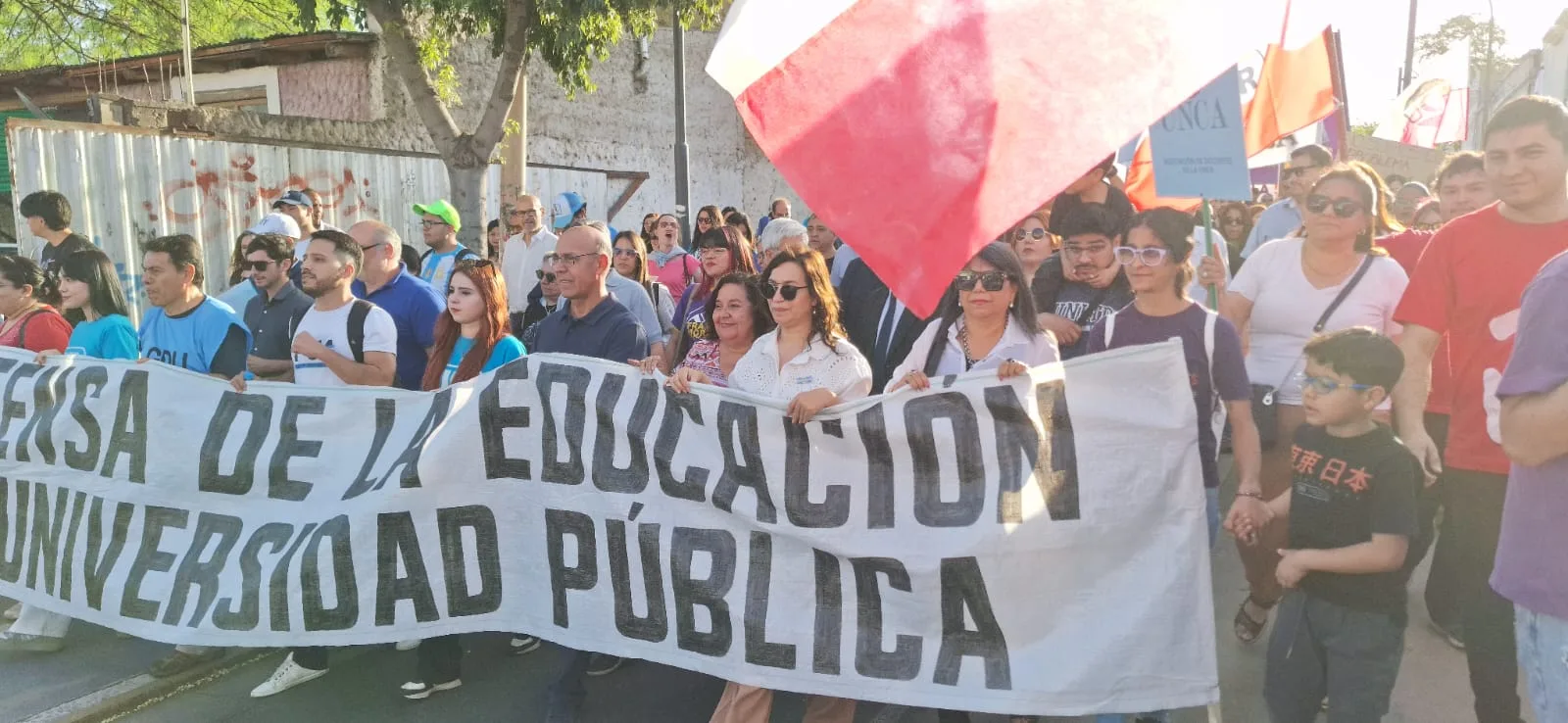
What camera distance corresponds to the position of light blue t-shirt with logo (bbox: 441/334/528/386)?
14.4 feet

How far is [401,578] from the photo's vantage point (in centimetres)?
373

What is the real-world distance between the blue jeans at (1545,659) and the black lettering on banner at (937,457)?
1327mm

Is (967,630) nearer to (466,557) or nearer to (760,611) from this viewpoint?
(760,611)

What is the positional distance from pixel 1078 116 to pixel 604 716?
2.63 meters

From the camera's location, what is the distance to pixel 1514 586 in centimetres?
228

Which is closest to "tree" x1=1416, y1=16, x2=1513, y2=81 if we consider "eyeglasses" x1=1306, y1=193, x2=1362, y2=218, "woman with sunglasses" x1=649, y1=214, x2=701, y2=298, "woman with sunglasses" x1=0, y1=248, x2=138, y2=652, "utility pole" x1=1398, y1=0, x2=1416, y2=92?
"utility pole" x1=1398, y1=0, x2=1416, y2=92

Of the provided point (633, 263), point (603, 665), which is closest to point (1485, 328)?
point (603, 665)

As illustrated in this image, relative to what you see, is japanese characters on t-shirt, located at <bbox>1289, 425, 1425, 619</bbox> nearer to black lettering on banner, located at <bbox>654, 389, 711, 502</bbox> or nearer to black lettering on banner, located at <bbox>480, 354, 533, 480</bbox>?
black lettering on banner, located at <bbox>654, 389, 711, 502</bbox>

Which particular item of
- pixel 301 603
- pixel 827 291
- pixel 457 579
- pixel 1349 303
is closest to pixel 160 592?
pixel 301 603

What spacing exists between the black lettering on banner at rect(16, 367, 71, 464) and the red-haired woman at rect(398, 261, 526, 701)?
1.49 meters

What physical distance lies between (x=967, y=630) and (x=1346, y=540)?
40.2 inches

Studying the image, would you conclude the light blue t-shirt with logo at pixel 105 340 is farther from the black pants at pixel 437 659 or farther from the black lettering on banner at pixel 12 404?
the black pants at pixel 437 659

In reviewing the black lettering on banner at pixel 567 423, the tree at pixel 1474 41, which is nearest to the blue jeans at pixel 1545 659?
the black lettering on banner at pixel 567 423

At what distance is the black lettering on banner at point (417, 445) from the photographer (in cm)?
376
